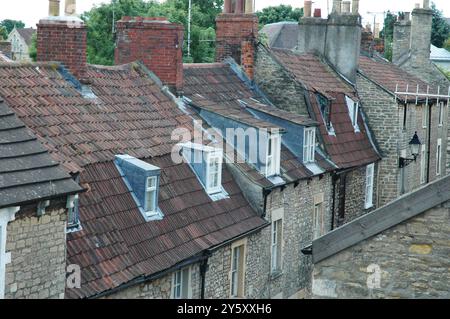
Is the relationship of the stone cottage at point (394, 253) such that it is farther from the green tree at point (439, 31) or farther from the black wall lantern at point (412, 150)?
the green tree at point (439, 31)

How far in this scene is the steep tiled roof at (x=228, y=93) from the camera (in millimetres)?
25922

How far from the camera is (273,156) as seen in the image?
2466cm

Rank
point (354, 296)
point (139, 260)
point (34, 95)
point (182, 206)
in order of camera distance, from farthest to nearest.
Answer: point (182, 206) < point (34, 95) < point (139, 260) < point (354, 296)

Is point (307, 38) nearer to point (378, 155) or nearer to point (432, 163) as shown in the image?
point (378, 155)

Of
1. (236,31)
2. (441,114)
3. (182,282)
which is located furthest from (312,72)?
(182,282)

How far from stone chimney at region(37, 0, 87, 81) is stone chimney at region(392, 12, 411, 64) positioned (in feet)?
96.9

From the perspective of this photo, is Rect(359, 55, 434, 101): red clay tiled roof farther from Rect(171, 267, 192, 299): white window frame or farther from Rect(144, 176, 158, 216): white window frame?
Rect(171, 267, 192, 299): white window frame

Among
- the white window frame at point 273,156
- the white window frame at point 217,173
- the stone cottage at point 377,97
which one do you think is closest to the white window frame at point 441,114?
the stone cottage at point 377,97

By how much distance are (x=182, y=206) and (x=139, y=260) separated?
3029mm

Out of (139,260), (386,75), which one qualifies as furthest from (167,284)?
(386,75)

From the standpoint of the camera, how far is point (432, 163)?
40.3 meters

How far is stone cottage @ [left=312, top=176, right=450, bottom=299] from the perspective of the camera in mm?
13445

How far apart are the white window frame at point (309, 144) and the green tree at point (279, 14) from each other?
Result: 60.0 m

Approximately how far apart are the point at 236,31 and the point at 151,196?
12.3 metres
